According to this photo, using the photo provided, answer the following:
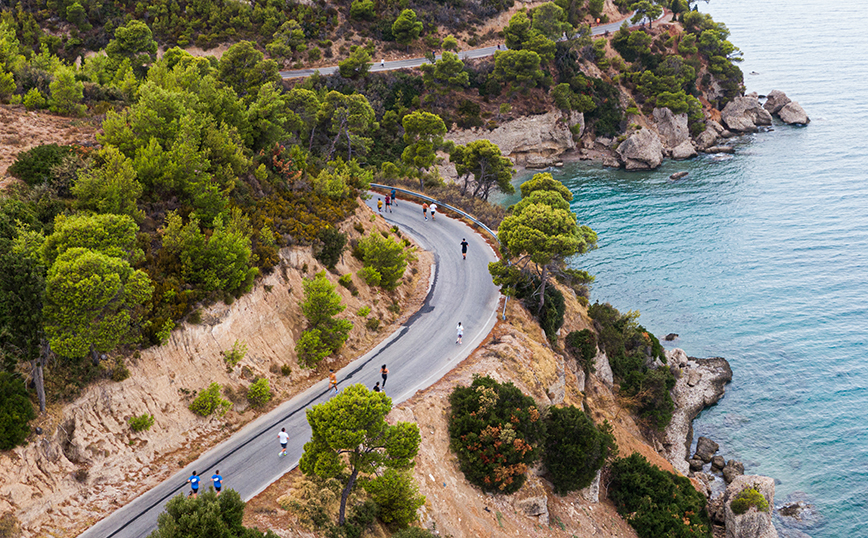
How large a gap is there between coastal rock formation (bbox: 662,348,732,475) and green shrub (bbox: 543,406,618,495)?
15.3m

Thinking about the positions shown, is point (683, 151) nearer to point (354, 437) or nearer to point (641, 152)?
point (641, 152)

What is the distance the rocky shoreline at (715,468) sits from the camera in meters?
44.1

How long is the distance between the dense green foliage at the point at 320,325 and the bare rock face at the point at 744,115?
10913 cm

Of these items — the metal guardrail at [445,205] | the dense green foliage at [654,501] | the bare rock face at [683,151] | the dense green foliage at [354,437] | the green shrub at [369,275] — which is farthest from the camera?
the bare rock face at [683,151]

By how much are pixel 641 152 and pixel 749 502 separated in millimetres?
75797

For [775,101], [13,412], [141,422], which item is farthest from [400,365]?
[775,101]

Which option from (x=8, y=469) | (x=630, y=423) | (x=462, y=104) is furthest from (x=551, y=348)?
(x=462, y=104)

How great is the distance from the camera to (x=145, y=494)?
29.8 m

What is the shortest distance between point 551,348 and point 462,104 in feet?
235

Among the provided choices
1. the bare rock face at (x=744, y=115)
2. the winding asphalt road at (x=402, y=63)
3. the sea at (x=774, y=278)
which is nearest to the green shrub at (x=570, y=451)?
the sea at (x=774, y=278)

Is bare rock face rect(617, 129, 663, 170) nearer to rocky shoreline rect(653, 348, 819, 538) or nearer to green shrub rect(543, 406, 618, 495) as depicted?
rocky shoreline rect(653, 348, 819, 538)

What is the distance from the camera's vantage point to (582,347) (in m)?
51.0

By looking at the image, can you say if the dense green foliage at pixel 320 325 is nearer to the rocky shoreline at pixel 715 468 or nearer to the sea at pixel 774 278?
the rocky shoreline at pixel 715 468

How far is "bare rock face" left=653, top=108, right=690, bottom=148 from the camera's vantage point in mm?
113500
